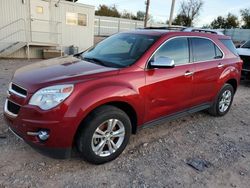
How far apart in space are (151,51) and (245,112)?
3549mm

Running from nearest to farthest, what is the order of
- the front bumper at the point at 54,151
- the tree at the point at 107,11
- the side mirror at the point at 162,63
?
the front bumper at the point at 54,151 < the side mirror at the point at 162,63 < the tree at the point at 107,11

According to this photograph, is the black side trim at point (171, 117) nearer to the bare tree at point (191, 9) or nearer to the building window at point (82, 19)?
the building window at point (82, 19)

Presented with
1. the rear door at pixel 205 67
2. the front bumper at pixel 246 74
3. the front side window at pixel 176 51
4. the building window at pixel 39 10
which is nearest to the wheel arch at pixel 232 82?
the rear door at pixel 205 67

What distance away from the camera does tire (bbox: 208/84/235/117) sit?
5.30 m

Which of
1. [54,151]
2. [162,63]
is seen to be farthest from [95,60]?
[54,151]

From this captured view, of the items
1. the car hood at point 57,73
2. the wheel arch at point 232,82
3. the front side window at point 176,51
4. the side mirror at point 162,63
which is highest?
the front side window at point 176,51

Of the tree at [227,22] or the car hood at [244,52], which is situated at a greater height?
the tree at [227,22]

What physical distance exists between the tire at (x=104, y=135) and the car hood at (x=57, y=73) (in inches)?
18.6

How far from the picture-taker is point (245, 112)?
19.9ft

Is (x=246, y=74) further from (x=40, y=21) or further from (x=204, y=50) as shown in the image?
(x=40, y=21)

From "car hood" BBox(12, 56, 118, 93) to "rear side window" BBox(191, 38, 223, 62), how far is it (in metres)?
1.81

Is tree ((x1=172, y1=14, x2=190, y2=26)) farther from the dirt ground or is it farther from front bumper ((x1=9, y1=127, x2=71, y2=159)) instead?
front bumper ((x1=9, y1=127, x2=71, y2=159))

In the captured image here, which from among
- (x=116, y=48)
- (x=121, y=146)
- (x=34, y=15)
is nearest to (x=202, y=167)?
(x=121, y=146)

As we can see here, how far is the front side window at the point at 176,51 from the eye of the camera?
13.0ft
